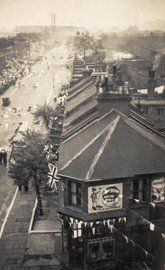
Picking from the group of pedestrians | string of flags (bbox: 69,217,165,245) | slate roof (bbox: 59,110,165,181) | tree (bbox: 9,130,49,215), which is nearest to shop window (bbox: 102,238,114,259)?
string of flags (bbox: 69,217,165,245)

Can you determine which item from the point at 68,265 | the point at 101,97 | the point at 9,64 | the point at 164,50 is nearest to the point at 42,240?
the point at 68,265

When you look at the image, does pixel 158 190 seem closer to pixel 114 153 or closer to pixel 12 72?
pixel 114 153

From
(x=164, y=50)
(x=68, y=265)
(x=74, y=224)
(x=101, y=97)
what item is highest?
(x=164, y=50)

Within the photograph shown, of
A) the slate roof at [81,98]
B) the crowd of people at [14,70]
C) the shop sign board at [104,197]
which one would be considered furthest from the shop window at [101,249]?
the crowd of people at [14,70]

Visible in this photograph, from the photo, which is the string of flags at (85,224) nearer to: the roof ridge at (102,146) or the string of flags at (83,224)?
the string of flags at (83,224)

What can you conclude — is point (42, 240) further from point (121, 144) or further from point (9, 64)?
point (9, 64)

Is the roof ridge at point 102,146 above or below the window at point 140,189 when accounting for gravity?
above

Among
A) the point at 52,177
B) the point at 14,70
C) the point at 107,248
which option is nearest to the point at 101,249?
the point at 107,248

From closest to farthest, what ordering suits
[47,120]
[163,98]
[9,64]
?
[163,98] → [47,120] → [9,64]
